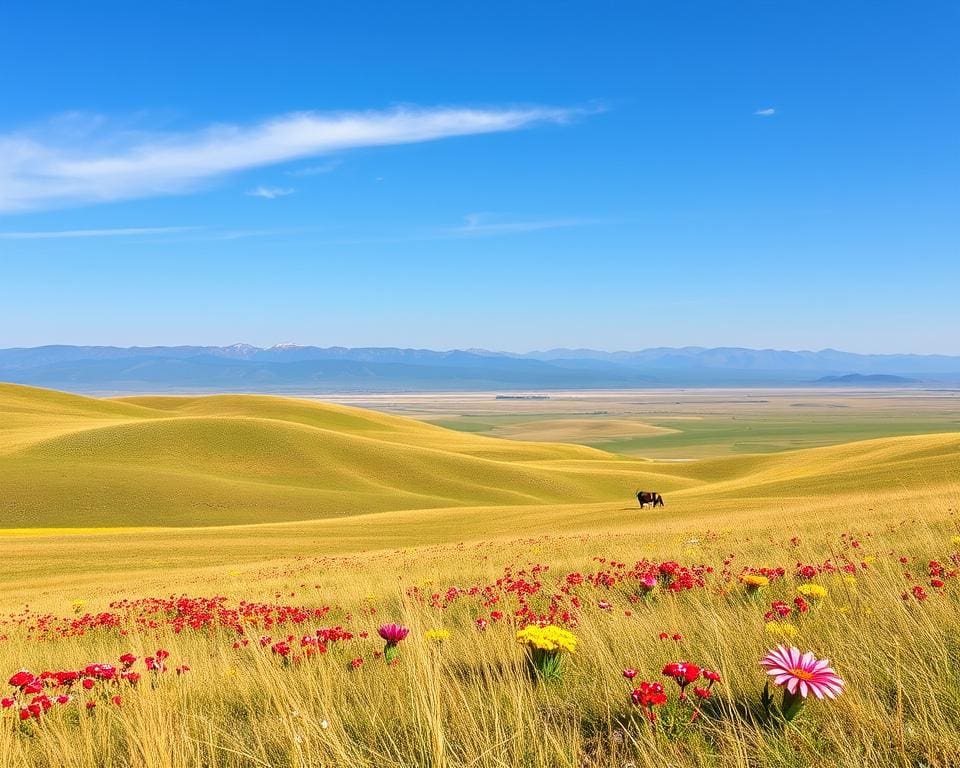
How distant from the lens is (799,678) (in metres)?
3.49

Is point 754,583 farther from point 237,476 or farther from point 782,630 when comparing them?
point 237,476

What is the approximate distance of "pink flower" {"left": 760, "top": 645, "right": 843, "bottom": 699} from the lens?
344 cm

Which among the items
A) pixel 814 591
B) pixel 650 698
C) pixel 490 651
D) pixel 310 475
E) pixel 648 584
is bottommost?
pixel 310 475

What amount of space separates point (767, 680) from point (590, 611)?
331 cm

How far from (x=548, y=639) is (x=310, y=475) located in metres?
69.9

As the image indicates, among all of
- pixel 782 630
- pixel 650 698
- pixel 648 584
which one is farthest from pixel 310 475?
pixel 650 698

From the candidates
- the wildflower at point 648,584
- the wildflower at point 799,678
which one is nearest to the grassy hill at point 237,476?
the wildflower at point 648,584

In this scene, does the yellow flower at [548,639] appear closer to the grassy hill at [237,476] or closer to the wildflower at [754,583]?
the wildflower at [754,583]

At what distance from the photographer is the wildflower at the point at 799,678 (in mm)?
3447

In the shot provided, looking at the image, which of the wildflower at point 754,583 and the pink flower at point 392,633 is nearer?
the pink flower at point 392,633

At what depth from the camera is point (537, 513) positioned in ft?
149

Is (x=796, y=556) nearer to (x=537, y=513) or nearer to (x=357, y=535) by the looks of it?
(x=357, y=535)

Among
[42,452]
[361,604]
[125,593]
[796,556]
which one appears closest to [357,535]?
[125,593]

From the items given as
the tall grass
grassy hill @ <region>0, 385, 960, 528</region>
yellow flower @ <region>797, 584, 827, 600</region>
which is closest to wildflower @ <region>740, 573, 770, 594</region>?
the tall grass
